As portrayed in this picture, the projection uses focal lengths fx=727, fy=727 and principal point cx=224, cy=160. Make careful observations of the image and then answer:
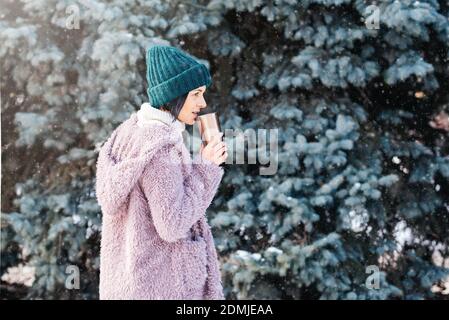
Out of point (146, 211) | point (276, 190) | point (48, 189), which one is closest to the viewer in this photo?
point (146, 211)

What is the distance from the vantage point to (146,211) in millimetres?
1918

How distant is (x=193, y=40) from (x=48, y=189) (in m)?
1.29

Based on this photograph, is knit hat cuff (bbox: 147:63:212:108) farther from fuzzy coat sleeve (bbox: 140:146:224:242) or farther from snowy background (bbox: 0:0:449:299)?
snowy background (bbox: 0:0:449:299)

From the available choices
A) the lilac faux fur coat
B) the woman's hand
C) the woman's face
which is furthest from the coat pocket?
the woman's face

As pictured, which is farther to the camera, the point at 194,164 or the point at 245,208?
the point at 245,208

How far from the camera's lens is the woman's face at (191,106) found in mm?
2029

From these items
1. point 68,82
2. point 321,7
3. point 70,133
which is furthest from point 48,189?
point 321,7

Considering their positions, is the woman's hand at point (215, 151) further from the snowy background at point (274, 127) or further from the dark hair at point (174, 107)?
the snowy background at point (274, 127)

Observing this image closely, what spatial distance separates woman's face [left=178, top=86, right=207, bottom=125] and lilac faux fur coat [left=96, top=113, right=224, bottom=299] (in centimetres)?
7

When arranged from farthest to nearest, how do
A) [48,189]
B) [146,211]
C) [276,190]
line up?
[48,189], [276,190], [146,211]

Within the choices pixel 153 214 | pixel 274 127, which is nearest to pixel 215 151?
pixel 153 214

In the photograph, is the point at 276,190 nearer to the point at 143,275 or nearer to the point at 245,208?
the point at 245,208

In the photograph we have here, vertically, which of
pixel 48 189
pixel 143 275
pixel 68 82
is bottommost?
pixel 143 275

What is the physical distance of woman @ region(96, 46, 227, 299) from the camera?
6.15 feet
